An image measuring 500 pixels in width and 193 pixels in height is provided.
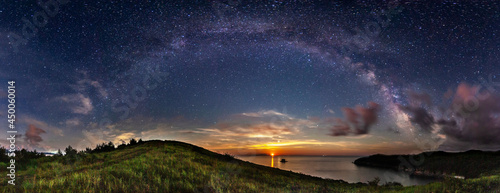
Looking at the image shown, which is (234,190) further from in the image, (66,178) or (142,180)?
(66,178)

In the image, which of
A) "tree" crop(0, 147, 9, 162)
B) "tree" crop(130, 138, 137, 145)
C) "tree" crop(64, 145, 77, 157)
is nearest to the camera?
"tree" crop(0, 147, 9, 162)

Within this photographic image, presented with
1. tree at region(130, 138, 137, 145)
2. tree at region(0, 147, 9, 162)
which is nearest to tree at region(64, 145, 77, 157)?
tree at region(0, 147, 9, 162)

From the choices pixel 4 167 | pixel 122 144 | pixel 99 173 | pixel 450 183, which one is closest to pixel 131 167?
pixel 99 173

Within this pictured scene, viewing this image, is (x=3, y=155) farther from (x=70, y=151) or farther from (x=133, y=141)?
(x=133, y=141)

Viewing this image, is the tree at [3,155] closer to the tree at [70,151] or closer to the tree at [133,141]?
the tree at [70,151]

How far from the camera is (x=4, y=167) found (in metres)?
18.1

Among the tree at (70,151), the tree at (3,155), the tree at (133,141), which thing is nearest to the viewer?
the tree at (3,155)

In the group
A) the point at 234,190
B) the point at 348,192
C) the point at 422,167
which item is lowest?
the point at 422,167

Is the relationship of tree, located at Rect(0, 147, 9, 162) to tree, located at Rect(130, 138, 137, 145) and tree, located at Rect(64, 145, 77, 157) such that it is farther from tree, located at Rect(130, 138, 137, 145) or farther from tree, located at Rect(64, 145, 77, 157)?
tree, located at Rect(130, 138, 137, 145)

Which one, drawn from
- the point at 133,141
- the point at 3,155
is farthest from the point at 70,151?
the point at 133,141

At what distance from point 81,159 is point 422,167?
15365 cm

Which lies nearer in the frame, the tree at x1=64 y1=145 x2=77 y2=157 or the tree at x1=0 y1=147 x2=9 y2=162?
the tree at x1=0 y1=147 x2=9 y2=162

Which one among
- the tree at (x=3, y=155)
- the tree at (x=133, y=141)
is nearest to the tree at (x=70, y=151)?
the tree at (x=3, y=155)

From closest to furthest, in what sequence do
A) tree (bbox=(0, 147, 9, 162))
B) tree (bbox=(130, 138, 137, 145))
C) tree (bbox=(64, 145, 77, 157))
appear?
tree (bbox=(0, 147, 9, 162)) → tree (bbox=(64, 145, 77, 157)) → tree (bbox=(130, 138, 137, 145))
